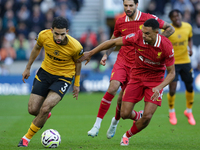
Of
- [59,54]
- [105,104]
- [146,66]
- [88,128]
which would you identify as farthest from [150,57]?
[88,128]

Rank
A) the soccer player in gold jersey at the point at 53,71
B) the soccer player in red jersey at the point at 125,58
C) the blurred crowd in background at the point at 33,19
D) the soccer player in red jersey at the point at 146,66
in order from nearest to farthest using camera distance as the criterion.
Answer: the soccer player in red jersey at the point at 146,66
the soccer player in gold jersey at the point at 53,71
the soccer player in red jersey at the point at 125,58
the blurred crowd in background at the point at 33,19

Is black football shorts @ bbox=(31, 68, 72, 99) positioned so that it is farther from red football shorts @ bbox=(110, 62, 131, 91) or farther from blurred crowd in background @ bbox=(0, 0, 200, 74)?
blurred crowd in background @ bbox=(0, 0, 200, 74)

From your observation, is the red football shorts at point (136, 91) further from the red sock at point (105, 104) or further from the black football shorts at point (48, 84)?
the black football shorts at point (48, 84)

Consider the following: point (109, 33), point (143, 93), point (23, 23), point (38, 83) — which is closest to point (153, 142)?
point (143, 93)

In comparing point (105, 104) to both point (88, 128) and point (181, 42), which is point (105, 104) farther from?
point (181, 42)

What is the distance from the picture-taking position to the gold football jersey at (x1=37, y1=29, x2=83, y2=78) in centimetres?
632

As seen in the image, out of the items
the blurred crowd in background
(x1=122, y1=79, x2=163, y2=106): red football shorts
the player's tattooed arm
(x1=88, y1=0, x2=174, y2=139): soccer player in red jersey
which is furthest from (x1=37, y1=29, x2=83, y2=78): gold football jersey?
the blurred crowd in background

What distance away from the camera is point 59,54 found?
6.36 metres

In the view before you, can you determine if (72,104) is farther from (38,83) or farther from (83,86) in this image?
(38,83)

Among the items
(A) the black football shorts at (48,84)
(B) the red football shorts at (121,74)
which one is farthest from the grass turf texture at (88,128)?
(B) the red football shorts at (121,74)

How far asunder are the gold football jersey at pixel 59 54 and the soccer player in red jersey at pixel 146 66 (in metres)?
0.30

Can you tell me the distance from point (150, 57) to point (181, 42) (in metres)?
3.17

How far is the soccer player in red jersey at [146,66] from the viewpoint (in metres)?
5.57

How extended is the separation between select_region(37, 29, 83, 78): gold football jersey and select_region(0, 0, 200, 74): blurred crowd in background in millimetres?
9694
